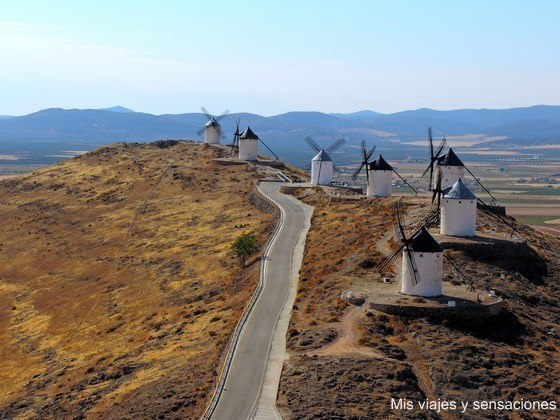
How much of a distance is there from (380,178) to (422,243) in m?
26.4

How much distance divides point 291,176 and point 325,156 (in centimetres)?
1014

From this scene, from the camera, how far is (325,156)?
255 feet

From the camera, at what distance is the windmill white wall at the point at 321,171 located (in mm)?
77688

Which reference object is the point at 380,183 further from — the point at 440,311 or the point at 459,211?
the point at 440,311

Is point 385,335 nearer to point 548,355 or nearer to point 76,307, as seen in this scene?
point 548,355

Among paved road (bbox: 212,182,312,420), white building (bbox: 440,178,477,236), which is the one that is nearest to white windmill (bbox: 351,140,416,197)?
paved road (bbox: 212,182,312,420)

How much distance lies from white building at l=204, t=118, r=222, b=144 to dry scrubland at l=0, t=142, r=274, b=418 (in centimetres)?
415

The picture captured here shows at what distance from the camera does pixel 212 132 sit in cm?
10994

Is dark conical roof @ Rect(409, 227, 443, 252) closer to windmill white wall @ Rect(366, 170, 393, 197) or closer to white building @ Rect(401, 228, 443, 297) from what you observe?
white building @ Rect(401, 228, 443, 297)

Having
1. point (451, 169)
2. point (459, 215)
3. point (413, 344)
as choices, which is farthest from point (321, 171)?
point (413, 344)

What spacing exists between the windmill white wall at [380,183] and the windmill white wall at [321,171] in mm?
10998

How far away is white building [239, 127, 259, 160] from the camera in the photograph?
92894 millimetres

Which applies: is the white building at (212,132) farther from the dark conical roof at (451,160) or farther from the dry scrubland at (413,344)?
the dry scrubland at (413,344)

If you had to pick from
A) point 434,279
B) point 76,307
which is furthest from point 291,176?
point 434,279
